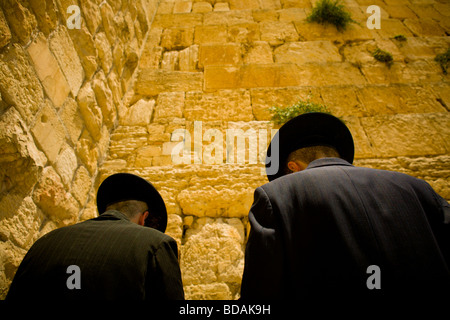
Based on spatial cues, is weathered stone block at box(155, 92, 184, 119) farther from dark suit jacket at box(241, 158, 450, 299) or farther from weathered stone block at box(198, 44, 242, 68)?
dark suit jacket at box(241, 158, 450, 299)

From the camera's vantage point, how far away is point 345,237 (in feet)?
3.26

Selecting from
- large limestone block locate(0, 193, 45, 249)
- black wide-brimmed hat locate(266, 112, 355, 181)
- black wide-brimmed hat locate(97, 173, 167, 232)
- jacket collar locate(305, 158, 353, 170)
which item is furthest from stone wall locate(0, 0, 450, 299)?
jacket collar locate(305, 158, 353, 170)

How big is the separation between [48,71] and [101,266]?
182 centimetres

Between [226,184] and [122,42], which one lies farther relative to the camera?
[122,42]

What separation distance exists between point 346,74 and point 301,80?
723 millimetres

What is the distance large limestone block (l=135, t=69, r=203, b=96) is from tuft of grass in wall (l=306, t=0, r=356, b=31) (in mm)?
2482

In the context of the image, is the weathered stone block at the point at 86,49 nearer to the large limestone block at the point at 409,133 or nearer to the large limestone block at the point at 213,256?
the large limestone block at the point at 213,256

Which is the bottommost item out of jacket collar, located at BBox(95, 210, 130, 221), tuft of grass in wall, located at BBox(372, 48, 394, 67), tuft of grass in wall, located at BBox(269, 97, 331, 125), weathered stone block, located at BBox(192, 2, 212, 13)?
tuft of grass in wall, located at BBox(269, 97, 331, 125)

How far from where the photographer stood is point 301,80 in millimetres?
3781

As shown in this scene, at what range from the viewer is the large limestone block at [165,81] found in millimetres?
3691

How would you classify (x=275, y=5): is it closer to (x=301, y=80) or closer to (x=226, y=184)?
(x=301, y=80)

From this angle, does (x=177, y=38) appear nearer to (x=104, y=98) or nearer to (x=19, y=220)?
(x=104, y=98)

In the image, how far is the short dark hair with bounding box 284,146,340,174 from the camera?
148cm
